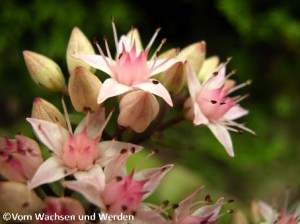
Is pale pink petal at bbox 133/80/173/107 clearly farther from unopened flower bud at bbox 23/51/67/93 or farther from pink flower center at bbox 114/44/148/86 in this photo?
unopened flower bud at bbox 23/51/67/93

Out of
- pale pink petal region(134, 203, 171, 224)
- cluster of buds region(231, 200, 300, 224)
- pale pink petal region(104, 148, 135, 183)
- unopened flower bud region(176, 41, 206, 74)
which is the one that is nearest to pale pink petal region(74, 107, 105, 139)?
pale pink petal region(104, 148, 135, 183)

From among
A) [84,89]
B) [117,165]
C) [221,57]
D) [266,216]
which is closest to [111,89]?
[84,89]

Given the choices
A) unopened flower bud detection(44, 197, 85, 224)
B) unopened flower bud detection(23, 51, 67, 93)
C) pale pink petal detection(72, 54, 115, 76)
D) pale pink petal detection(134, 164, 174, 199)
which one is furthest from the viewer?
unopened flower bud detection(23, 51, 67, 93)

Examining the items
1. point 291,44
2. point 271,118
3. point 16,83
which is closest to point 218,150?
point 271,118

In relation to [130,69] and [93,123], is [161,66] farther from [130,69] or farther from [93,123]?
[93,123]

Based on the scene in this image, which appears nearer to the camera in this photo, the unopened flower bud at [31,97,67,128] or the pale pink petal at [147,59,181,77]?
the unopened flower bud at [31,97,67,128]

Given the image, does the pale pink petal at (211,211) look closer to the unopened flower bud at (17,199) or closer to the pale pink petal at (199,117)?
the pale pink petal at (199,117)

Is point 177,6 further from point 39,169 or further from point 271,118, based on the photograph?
point 39,169

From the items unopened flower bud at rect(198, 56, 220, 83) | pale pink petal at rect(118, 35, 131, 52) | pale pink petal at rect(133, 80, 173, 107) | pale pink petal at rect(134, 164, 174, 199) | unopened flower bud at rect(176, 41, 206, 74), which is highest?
pale pink petal at rect(118, 35, 131, 52)
